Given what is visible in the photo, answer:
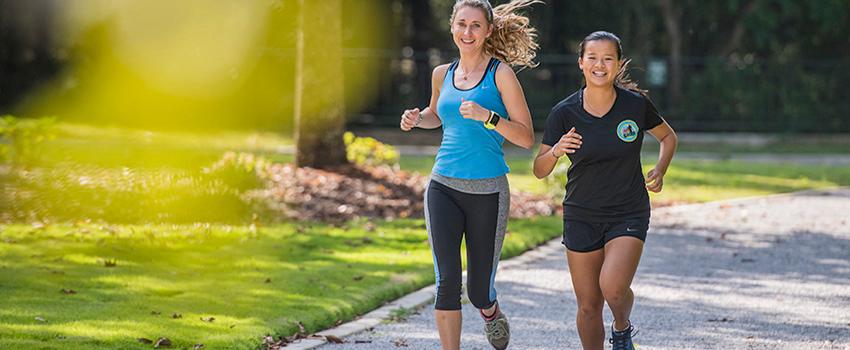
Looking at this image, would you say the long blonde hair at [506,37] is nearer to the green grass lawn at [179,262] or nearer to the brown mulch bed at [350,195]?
the green grass lawn at [179,262]

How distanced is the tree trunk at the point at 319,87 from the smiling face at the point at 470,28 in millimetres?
9085

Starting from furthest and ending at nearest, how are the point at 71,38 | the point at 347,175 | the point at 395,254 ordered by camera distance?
the point at 71,38, the point at 347,175, the point at 395,254

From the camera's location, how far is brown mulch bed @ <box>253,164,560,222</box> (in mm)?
13039

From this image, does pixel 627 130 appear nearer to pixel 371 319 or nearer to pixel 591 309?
pixel 591 309

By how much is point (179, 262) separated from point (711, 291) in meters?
3.84

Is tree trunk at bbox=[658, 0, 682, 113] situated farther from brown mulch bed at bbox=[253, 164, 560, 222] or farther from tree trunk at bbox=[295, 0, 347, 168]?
tree trunk at bbox=[295, 0, 347, 168]

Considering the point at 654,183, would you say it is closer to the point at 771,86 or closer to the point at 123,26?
the point at 771,86

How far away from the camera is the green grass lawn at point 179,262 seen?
24.6 feet

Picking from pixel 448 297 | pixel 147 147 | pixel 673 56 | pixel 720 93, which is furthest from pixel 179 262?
pixel 673 56

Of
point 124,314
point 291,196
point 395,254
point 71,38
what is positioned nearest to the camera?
point 124,314

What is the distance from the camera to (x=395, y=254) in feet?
35.0

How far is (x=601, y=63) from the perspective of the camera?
19.6 ft

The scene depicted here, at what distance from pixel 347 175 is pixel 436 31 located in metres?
12.3

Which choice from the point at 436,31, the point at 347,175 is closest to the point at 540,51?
the point at 436,31
